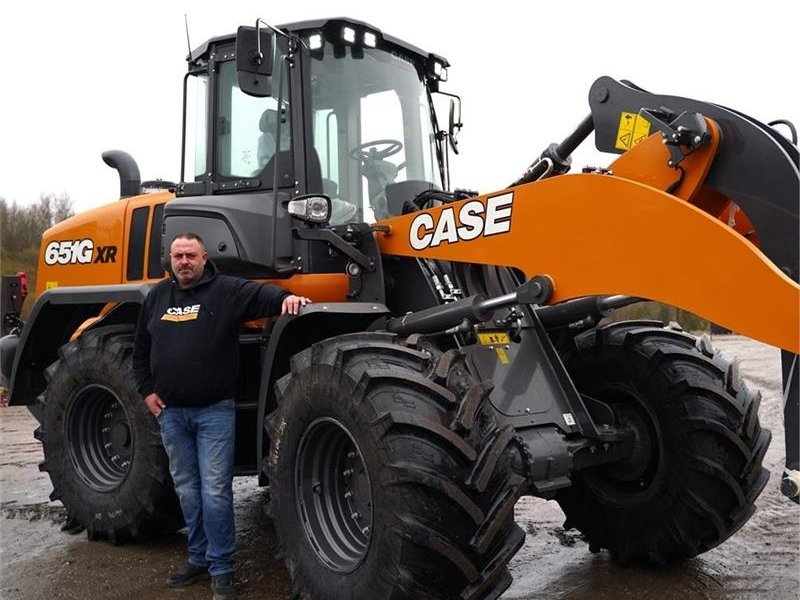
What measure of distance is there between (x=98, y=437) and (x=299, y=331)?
6.60ft

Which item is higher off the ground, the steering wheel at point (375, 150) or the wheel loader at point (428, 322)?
the steering wheel at point (375, 150)

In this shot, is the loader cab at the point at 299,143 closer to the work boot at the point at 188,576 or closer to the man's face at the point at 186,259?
the man's face at the point at 186,259

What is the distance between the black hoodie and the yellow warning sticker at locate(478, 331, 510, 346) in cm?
106

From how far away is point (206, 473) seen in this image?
4.14m

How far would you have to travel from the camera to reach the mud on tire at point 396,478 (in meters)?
3.21

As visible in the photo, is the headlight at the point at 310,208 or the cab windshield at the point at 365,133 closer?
the headlight at the point at 310,208

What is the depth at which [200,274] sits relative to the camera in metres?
4.30

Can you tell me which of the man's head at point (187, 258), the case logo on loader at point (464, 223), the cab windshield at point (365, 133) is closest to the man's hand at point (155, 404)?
the man's head at point (187, 258)

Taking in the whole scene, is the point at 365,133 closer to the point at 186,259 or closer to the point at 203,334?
the point at 186,259

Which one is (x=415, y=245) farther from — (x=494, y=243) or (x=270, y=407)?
(x=270, y=407)

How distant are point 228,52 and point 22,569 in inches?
132

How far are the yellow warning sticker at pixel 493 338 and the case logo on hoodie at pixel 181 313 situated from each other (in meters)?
1.51

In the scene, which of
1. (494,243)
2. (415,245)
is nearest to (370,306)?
(415,245)

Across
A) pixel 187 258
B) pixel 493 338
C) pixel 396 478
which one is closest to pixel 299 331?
pixel 187 258
